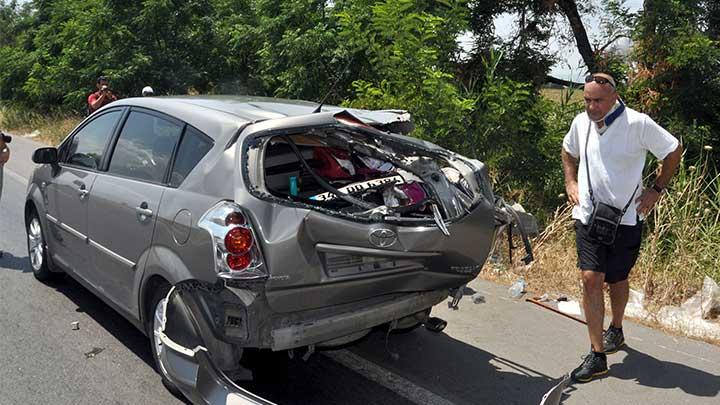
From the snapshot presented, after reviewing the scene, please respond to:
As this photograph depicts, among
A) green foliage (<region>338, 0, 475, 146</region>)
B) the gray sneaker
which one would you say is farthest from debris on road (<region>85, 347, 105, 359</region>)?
green foliage (<region>338, 0, 475, 146</region>)

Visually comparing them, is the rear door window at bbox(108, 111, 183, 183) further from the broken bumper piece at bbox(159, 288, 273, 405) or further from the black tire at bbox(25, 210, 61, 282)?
the black tire at bbox(25, 210, 61, 282)

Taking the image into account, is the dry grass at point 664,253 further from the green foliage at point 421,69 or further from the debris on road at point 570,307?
the green foliage at point 421,69

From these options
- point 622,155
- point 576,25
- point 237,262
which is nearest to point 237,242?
point 237,262

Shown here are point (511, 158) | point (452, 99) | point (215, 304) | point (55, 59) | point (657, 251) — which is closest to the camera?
point (215, 304)

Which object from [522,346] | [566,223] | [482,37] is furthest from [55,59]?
[522,346]

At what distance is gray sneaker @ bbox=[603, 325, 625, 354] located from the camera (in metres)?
4.66

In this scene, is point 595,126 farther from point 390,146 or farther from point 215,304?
point 215,304

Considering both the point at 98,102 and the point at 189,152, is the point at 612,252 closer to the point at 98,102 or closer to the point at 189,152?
the point at 189,152

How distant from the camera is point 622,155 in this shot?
13.6 feet

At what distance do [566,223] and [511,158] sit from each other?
4.66ft

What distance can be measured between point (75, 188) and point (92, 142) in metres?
0.40

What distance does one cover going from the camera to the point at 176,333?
140 inches

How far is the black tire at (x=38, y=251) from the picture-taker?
18.7 ft

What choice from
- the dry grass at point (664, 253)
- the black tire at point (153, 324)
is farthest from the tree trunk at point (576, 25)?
the black tire at point (153, 324)
